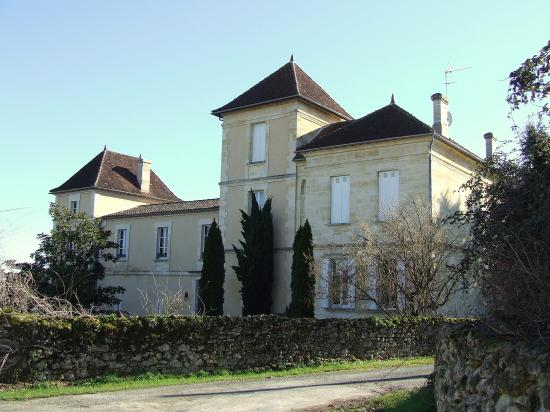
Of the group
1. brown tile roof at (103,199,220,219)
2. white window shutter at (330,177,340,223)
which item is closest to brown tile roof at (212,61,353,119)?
white window shutter at (330,177,340,223)

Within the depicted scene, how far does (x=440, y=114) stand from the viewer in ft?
83.7

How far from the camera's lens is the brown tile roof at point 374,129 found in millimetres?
23250

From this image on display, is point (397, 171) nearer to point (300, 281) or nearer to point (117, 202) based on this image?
point (300, 281)

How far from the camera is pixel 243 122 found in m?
28.3

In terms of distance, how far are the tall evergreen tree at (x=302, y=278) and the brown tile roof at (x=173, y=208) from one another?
8.73 metres

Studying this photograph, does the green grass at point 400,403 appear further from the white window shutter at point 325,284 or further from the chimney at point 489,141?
the chimney at point 489,141

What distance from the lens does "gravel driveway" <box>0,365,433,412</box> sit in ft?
31.5

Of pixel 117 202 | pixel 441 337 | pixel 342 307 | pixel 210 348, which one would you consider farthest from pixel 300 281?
pixel 117 202

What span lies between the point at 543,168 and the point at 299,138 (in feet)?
62.4

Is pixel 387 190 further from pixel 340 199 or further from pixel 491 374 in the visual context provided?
pixel 491 374

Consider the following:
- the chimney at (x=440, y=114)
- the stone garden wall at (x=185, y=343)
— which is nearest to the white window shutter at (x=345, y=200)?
the chimney at (x=440, y=114)

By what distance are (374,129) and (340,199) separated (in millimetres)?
3126

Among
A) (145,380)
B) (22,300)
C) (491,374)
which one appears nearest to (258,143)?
(22,300)

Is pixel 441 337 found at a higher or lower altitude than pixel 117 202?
lower
